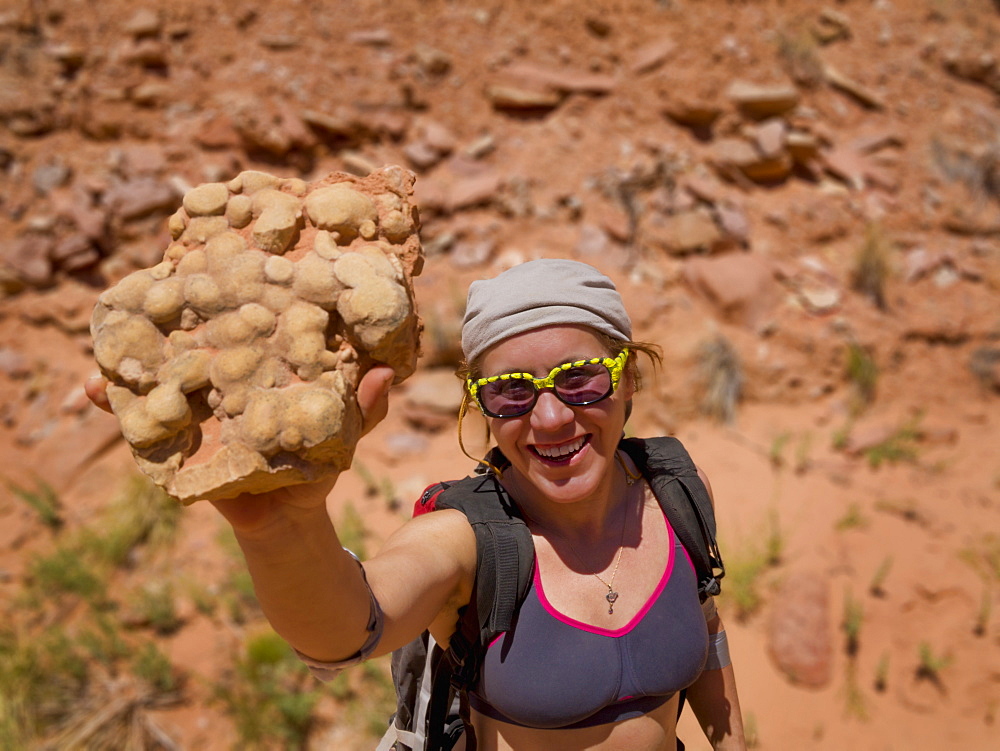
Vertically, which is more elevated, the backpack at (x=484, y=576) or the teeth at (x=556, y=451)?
the teeth at (x=556, y=451)

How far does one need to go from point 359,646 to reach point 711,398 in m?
4.04

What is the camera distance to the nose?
130cm

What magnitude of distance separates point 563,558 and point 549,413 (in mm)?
349

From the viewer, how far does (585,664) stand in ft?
4.28

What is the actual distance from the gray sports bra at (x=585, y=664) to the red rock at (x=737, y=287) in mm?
4023

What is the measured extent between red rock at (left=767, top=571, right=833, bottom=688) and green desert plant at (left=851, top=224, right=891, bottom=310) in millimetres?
2700

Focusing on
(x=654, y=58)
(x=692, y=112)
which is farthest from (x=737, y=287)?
(x=654, y=58)

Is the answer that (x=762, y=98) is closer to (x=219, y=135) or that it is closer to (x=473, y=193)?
(x=473, y=193)

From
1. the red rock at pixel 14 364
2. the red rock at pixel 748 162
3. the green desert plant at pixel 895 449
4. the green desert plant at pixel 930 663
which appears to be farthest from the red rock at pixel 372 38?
the green desert plant at pixel 930 663

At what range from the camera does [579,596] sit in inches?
55.1

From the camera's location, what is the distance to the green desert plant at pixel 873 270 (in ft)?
17.4

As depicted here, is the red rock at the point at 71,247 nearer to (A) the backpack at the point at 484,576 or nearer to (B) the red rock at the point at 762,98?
(A) the backpack at the point at 484,576

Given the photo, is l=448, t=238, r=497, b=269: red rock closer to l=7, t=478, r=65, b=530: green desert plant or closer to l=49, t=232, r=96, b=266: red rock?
l=49, t=232, r=96, b=266: red rock

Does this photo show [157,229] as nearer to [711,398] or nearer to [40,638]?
[40,638]
